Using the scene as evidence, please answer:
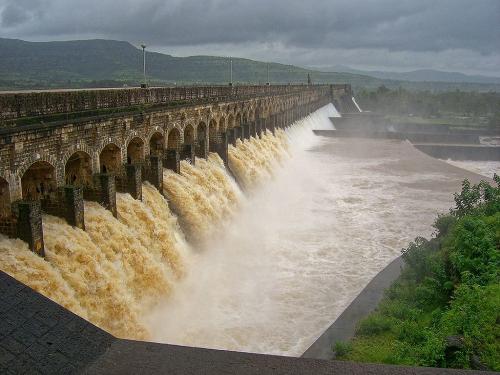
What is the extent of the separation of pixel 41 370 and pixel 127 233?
11.5m

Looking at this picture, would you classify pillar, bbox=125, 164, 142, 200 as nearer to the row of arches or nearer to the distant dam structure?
the distant dam structure

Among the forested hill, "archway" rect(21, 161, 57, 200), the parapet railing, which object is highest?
the forested hill

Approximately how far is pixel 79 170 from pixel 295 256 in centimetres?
1046

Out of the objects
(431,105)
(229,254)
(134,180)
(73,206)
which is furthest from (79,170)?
(431,105)

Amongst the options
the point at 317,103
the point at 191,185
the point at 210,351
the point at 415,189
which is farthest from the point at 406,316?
the point at 317,103

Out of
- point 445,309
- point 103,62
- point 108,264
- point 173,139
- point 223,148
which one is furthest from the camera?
point 103,62

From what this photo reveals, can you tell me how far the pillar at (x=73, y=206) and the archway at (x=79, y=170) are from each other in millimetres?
2451

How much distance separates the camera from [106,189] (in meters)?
17.6

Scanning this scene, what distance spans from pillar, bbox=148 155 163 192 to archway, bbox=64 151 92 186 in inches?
142

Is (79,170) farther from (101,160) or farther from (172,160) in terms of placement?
(172,160)

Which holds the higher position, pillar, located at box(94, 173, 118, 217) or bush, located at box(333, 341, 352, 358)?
pillar, located at box(94, 173, 118, 217)

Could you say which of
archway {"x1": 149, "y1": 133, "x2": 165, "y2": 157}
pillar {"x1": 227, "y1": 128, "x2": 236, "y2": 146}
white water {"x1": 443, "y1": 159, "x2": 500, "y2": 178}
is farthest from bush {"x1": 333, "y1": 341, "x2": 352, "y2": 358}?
white water {"x1": 443, "y1": 159, "x2": 500, "y2": 178}

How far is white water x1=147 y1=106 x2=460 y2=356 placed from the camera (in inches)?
659

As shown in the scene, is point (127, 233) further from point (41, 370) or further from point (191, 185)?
point (41, 370)
